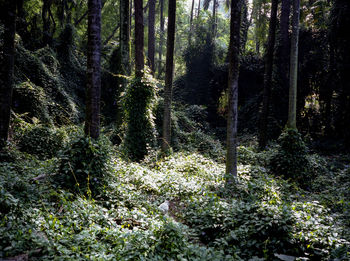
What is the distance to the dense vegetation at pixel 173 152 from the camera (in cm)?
418

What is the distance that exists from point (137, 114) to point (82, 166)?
4755 millimetres

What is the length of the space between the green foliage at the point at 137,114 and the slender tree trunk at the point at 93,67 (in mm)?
3959

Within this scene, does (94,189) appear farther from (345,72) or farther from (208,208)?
(345,72)

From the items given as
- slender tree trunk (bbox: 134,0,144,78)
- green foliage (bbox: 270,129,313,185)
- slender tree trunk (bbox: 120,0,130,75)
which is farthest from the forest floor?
slender tree trunk (bbox: 120,0,130,75)

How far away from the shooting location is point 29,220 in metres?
3.90

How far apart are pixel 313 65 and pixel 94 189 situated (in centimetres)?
1399

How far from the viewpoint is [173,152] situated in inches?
458

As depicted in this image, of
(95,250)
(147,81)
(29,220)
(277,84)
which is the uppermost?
(277,84)

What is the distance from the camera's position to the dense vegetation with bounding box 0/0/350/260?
13.7ft

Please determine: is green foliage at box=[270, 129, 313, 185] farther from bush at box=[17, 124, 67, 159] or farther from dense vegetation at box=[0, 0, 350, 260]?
bush at box=[17, 124, 67, 159]

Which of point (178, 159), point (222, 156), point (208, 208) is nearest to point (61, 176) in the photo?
point (208, 208)

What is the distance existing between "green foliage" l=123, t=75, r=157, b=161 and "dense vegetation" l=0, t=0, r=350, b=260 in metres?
0.04

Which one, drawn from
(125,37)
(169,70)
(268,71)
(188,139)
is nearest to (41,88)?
(125,37)

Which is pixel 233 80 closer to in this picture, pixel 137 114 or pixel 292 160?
pixel 292 160
